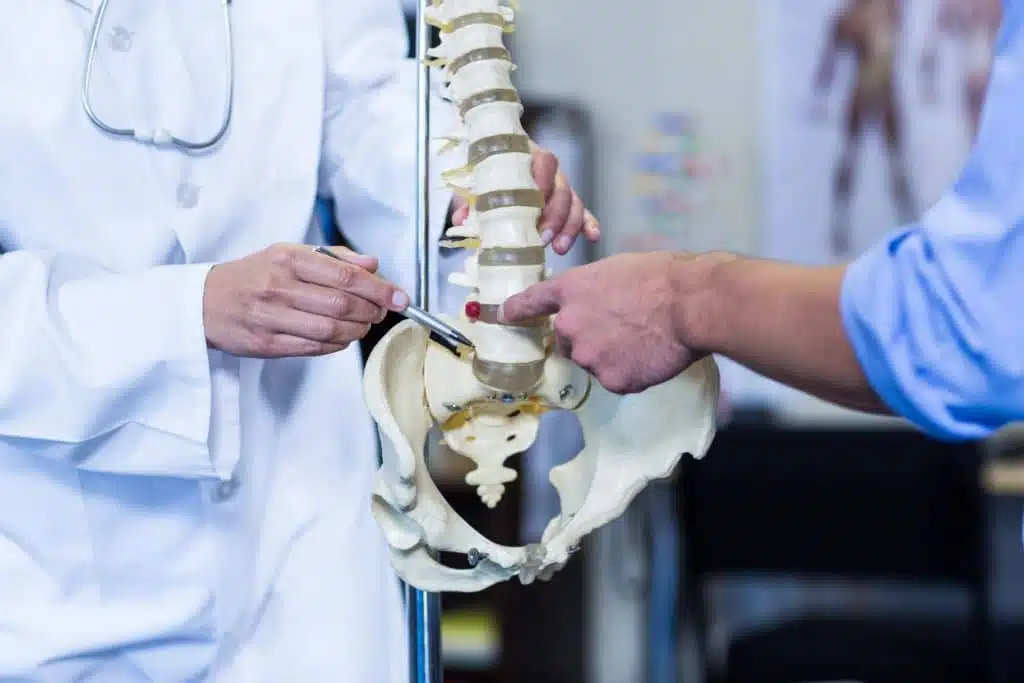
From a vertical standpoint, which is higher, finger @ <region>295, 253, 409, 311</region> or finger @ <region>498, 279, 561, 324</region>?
finger @ <region>295, 253, 409, 311</region>

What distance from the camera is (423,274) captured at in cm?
92

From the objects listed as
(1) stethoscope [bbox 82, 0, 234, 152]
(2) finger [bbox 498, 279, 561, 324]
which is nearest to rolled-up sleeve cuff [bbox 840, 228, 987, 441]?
(2) finger [bbox 498, 279, 561, 324]

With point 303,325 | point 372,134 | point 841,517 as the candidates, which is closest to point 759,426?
point 841,517

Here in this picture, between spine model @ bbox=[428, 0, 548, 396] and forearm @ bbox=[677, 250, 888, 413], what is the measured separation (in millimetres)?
163

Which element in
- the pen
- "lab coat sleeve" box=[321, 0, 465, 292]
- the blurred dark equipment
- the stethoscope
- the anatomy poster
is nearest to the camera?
the pen

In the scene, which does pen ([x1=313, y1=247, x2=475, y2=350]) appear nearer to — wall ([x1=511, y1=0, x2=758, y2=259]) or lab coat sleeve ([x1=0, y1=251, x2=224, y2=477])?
lab coat sleeve ([x1=0, y1=251, x2=224, y2=477])

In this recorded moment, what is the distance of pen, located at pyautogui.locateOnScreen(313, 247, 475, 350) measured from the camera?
87 cm

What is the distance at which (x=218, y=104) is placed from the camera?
1076mm

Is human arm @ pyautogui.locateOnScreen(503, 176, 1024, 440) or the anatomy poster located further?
the anatomy poster

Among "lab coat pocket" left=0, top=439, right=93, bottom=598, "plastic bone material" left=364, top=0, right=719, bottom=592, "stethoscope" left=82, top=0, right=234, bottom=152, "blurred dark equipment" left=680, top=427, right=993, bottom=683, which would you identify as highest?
"stethoscope" left=82, top=0, right=234, bottom=152

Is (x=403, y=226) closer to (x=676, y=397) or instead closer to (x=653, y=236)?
(x=676, y=397)

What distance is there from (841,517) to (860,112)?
990mm

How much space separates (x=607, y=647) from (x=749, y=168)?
4.13 ft

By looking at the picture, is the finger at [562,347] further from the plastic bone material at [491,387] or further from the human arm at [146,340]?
the human arm at [146,340]
